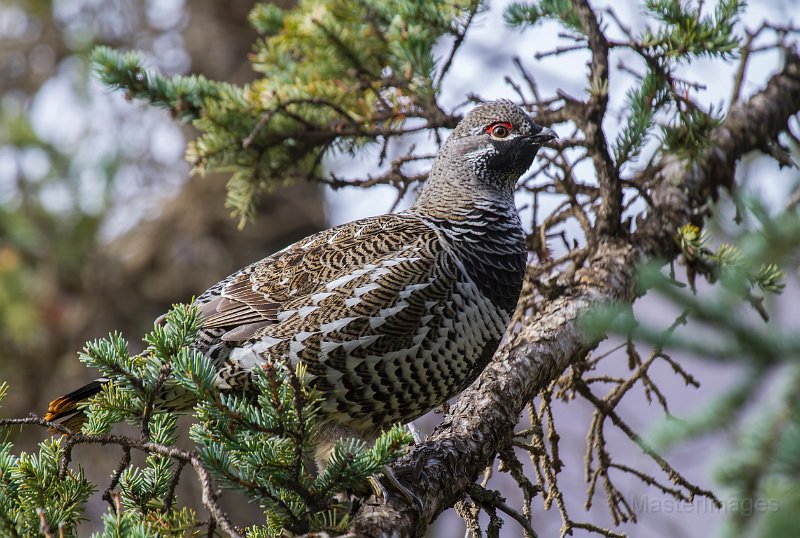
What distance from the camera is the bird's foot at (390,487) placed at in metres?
2.67

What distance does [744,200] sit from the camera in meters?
1.45

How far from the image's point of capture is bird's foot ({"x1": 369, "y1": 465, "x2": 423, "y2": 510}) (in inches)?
105

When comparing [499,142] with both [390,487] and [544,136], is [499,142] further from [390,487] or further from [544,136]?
[390,487]

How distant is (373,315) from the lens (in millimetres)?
3232

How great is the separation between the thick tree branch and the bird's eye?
29.7 inches

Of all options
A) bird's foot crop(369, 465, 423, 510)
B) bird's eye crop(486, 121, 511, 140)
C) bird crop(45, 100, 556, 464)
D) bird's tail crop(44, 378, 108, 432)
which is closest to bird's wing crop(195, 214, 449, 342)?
bird crop(45, 100, 556, 464)

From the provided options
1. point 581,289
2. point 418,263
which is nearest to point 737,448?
point 418,263

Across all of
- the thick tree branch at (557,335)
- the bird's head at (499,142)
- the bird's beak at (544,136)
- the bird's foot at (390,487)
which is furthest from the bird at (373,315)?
the bird's foot at (390,487)

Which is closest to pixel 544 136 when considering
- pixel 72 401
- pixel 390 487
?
pixel 390 487

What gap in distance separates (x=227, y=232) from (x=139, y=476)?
535 centimetres

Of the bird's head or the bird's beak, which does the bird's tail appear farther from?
the bird's beak

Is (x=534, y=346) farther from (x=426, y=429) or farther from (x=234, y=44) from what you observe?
(x=234, y=44)

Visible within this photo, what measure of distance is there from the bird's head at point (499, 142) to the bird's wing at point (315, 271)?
1.83 ft

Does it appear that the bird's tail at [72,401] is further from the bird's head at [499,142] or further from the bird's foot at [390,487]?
the bird's head at [499,142]
